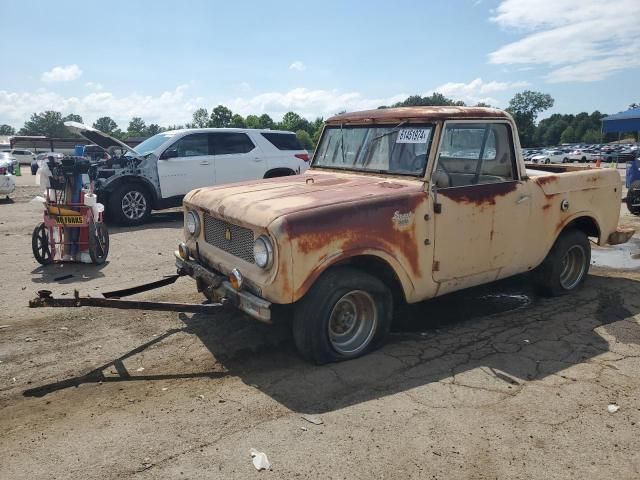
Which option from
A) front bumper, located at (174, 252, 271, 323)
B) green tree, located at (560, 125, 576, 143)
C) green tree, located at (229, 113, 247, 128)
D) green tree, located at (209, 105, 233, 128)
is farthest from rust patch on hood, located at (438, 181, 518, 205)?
green tree, located at (560, 125, 576, 143)

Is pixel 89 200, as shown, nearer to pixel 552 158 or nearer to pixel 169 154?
pixel 169 154

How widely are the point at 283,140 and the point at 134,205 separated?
12.2 ft

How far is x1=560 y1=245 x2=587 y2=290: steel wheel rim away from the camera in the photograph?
236 inches

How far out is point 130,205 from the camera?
10.4 meters

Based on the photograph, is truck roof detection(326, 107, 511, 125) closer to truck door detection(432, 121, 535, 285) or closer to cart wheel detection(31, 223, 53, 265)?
truck door detection(432, 121, 535, 285)

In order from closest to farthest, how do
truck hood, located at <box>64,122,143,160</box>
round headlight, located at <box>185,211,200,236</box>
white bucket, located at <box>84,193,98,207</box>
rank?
round headlight, located at <box>185,211,200,236</box> → white bucket, located at <box>84,193,98,207</box> → truck hood, located at <box>64,122,143,160</box>

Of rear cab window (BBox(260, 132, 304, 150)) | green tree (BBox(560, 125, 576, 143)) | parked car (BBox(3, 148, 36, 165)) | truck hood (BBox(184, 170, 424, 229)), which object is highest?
green tree (BBox(560, 125, 576, 143))

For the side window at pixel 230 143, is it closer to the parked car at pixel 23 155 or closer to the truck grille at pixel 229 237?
the truck grille at pixel 229 237

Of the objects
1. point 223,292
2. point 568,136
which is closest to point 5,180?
point 223,292

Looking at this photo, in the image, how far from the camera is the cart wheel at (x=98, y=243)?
23.3ft

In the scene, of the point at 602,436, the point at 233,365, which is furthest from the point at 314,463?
the point at 602,436

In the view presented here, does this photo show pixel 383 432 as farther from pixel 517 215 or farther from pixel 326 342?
pixel 517 215

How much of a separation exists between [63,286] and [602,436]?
574 cm

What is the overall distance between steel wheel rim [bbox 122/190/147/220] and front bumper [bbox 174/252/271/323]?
5854 millimetres
